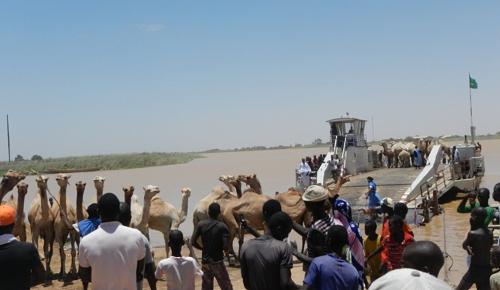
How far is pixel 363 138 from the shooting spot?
28.1 metres

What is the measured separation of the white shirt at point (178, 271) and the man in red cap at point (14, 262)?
1647 mm

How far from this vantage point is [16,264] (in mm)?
5000

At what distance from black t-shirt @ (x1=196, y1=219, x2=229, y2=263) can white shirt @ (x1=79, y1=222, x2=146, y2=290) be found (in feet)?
7.12

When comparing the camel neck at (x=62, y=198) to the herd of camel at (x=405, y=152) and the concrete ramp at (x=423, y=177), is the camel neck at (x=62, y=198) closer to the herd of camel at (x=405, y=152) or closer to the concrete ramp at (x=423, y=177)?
the concrete ramp at (x=423, y=177)

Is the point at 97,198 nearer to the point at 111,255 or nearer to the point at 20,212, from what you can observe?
the point at 20,212

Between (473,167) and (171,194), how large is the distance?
17.9 metres

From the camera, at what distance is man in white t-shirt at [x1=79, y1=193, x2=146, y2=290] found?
5215mm

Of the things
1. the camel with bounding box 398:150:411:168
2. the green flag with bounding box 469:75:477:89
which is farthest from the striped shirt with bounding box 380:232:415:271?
the camel with bounding box 398:150:411:168

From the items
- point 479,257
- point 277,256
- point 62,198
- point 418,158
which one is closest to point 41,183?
point 62,198

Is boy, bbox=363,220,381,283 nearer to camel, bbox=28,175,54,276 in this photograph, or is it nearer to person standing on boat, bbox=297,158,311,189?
camel, bbox=28,175,54,276

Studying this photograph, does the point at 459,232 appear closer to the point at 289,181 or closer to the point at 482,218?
the point at 482,218

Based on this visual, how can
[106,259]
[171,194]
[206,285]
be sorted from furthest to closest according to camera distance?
[171,194]
[206,285]
[106,259]

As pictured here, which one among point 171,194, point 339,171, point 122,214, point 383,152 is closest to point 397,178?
point 339,171

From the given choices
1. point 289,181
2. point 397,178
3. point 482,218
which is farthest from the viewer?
point 289,181
